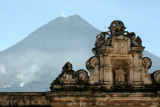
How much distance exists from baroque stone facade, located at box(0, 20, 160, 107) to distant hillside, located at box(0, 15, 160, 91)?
38.7m

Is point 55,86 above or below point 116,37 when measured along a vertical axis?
below

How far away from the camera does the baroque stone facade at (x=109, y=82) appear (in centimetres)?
1972

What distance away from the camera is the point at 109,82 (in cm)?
2011

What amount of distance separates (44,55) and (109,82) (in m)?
59.5

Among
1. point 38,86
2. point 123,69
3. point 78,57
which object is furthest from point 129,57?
point 78,57

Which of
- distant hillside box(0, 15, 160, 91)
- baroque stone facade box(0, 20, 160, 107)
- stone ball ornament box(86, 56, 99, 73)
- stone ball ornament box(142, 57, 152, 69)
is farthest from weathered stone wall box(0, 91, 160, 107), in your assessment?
distant hillside box(0, 15, 160, 91)

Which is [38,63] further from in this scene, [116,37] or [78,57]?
[116,37]

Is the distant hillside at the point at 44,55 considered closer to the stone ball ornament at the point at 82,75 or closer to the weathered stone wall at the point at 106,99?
the stone ball ornament at the point at 82,75

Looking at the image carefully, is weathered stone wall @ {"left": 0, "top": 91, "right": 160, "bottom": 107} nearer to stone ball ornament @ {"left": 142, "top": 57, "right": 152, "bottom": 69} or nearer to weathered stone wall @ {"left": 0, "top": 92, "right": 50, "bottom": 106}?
weathered stone wall @ {"left": 0, "top": 92, "right": 50, "bottom": 106}

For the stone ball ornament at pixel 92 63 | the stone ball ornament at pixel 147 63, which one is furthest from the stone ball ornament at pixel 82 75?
the stone ball ornament at pixel 147 63

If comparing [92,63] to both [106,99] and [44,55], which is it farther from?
[44,55]

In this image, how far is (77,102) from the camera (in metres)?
19.7

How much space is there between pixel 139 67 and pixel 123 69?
2.88 ft

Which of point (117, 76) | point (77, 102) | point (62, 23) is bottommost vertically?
point (77, 102)
